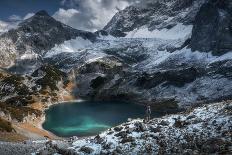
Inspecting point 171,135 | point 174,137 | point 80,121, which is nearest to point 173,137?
point 174,137

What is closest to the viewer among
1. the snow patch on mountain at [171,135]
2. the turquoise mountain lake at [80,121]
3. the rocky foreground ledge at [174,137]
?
the rocky foreground ledge at [174,137]

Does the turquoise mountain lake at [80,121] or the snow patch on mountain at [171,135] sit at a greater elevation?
the turquoise mountain lake at [80,121]

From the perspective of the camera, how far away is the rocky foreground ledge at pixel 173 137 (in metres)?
40.2

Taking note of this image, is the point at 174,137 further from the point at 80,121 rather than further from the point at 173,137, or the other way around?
the point at 80,121

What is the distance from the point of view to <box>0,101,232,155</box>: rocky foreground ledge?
132 ft

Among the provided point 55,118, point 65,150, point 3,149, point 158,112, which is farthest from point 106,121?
point 65,150

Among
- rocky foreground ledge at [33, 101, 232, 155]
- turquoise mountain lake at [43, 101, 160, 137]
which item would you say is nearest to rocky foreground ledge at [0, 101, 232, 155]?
rocky foreground ledge at [33, 101, 232, 155]

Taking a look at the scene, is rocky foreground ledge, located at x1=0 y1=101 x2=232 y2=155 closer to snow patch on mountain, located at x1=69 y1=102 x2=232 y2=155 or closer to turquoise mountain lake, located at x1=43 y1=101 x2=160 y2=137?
snow patch on mountain, located at x1=69 y1=102 x2=232 y2=155

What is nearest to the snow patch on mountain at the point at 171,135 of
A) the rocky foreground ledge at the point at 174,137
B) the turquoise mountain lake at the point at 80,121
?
the rocky foreground ledge at the point at 174,137

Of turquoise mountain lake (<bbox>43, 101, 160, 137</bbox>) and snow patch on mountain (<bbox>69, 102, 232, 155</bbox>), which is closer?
snow patch on mountain (<bbox>69, 102, 232, 155</bbox>)

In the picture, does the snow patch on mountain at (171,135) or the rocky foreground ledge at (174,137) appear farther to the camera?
the snow patch on mountain at (171,135)

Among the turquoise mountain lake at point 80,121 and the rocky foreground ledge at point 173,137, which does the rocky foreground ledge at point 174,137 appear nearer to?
A: the rocky foreground ledge at point 173,137

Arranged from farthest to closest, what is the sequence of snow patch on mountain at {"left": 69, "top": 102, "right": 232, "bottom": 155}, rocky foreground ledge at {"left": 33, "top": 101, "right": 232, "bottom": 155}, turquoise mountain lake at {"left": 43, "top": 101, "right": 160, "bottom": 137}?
turquoise mountain lake at {"left": 43, "top": 101, "right": 160, "bottom": 137} < snow patch on mountain at {"left": 69, "top": 102, "right": 232, "bottom": 155} < rocky foreground ledge at {"left": 33, "top": 101, "right": 232, "bottom": 155}

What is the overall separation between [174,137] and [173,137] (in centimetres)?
11
